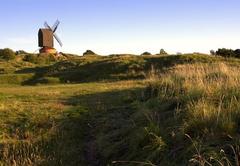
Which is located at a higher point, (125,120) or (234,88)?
(234,88)

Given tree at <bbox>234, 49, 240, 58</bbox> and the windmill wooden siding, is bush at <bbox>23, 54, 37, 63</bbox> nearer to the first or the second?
the windmill wooden siding

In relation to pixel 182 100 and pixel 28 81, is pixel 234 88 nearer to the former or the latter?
pixel 182 100

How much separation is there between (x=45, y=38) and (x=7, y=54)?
55.5 ft

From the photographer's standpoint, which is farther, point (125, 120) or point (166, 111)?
point (125, 120)

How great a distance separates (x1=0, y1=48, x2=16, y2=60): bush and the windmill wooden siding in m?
13.4

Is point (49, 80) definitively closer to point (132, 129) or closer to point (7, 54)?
point (132, 129)

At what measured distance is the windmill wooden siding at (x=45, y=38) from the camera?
90000 mm

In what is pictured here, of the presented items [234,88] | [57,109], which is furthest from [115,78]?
[234,88]

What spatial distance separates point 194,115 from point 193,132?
55cm

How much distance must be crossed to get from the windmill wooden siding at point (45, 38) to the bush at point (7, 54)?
526 inches

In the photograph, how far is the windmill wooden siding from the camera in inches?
3543

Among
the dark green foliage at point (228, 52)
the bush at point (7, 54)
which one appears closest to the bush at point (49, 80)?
the dark green foliage at point (228, 52)

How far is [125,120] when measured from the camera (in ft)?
40.6

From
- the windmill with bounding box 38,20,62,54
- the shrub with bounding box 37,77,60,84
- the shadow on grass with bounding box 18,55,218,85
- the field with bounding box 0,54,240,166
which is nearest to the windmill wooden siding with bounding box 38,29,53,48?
the windmill with bounding box 38,20,62,54
